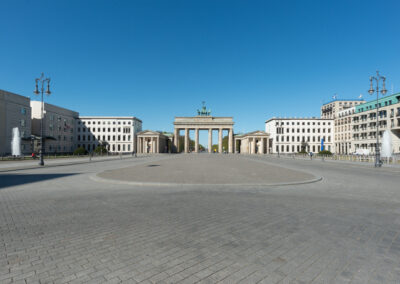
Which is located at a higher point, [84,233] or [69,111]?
[69,111]

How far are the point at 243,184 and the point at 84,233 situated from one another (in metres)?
8.21

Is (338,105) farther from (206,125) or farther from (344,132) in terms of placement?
(206,125)

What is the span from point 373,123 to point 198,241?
Answer: 91.6m

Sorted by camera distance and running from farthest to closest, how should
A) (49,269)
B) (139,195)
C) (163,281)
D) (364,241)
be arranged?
(139,195) < (364,241) < (49,269) < (163,281)

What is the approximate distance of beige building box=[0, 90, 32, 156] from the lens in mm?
57906

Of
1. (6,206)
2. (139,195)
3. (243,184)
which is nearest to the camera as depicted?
(6,206)

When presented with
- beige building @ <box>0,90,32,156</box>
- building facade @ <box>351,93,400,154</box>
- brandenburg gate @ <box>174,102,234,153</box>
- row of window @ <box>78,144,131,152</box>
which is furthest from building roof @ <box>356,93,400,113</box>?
beige building @ <box>0,90,32,156</box>

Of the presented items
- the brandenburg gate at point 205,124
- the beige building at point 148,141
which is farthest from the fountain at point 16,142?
the brandenburg gate at point 205,124

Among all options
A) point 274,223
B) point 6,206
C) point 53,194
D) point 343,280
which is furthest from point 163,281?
point 53,194

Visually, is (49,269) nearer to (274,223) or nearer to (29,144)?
(274,223)

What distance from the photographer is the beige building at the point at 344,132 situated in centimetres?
8675

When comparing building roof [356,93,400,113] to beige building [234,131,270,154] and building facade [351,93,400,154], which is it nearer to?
building facade [351,93,400,154]

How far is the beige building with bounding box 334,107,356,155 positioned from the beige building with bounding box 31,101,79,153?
351ft

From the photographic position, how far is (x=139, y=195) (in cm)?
883
